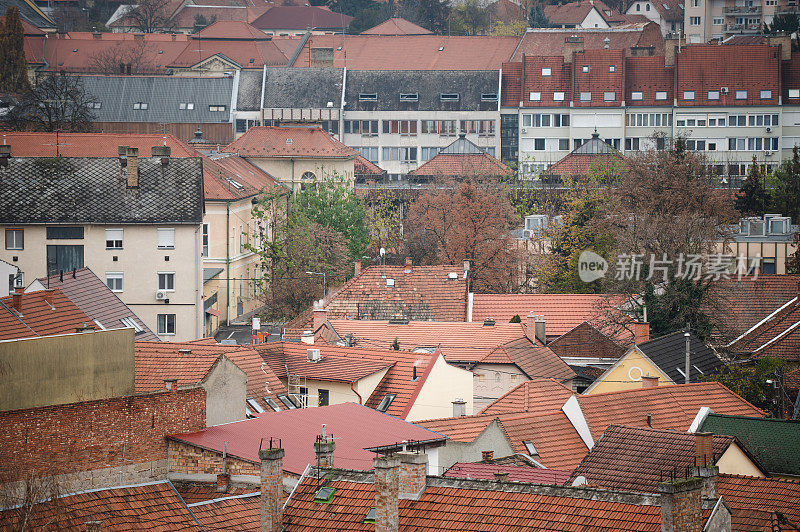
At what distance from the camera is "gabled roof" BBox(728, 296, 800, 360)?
4979cm

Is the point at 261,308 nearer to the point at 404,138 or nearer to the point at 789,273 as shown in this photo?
the point at 789,273

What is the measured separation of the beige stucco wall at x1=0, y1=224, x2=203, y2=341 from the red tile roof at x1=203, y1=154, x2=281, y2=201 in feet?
43.8

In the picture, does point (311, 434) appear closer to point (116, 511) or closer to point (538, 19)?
point (116, 511)

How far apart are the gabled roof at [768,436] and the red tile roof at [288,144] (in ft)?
195

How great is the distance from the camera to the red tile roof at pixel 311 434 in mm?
25344

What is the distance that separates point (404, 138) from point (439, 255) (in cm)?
4596

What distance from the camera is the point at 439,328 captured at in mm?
48594

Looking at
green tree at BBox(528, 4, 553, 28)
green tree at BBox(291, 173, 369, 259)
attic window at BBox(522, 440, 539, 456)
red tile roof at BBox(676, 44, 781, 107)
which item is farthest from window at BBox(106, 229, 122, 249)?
green tree at BBox(528, 4, 553, 28)

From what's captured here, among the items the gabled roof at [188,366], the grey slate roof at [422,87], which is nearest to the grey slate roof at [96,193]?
the gabled roof at [188,366]

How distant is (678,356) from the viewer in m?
45.9

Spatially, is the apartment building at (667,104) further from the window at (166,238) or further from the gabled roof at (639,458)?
the gabled roof at (639,458)

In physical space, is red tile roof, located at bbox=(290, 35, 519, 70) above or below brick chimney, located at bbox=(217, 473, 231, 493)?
above

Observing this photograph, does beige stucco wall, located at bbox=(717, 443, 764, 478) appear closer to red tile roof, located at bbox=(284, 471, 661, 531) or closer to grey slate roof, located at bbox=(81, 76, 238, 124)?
red tile roof, located at bbox=(284, 471, 661, 531)

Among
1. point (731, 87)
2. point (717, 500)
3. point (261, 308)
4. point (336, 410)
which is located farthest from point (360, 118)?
point (717, 500)
